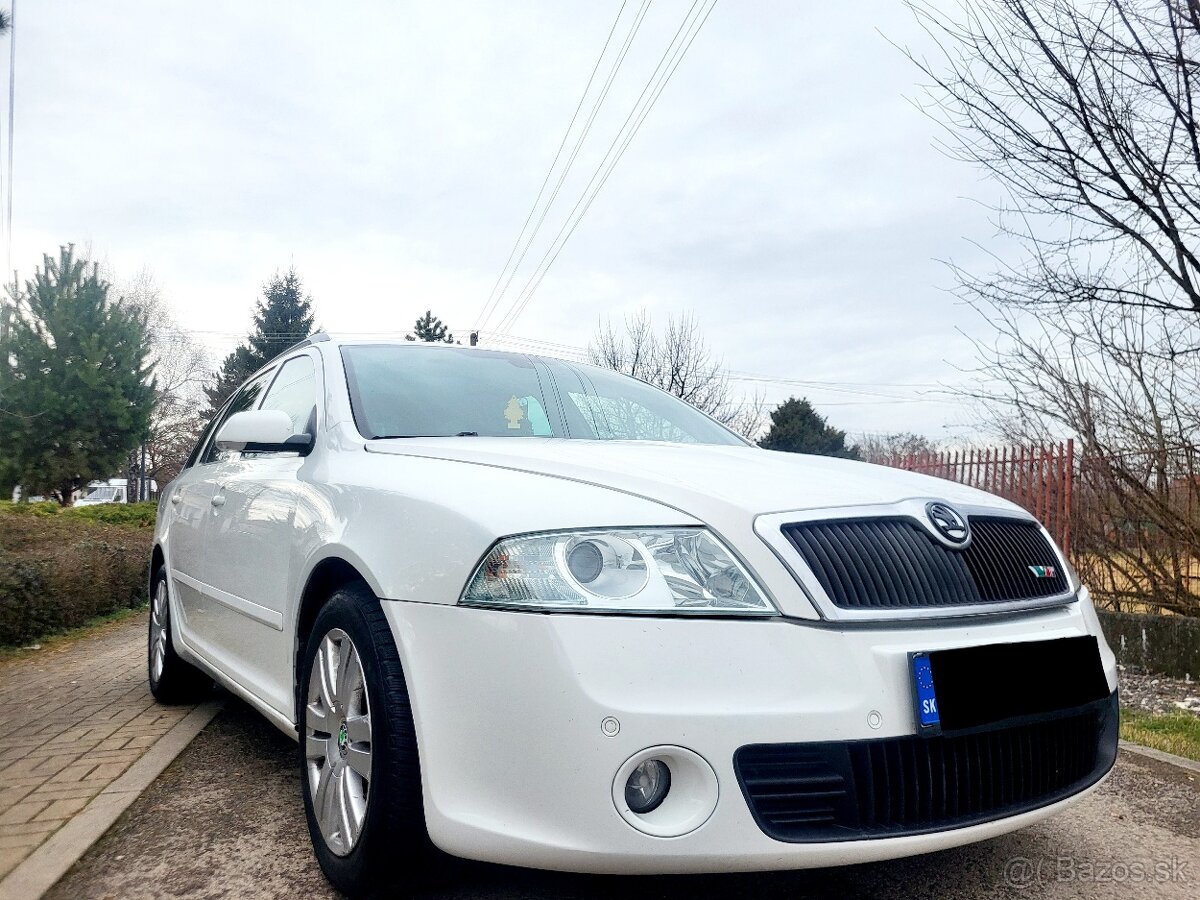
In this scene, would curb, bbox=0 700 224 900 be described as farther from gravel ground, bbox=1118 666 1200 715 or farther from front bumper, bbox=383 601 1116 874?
gravel ground, bbox=1118 666 1200 715

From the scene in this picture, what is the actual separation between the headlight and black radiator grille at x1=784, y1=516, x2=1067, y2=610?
6.9 inches

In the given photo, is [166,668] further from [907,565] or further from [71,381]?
[71,381]

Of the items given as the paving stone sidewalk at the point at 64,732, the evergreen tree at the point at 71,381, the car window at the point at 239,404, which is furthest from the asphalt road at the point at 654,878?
the evergreen tree at the point at 71,381

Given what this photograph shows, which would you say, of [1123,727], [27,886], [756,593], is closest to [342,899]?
[27,886]

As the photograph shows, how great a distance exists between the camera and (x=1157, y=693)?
589 cm

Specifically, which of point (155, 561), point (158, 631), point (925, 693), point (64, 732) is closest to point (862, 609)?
point (925, 693)

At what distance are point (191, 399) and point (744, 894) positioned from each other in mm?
49586

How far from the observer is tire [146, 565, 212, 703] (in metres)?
4.70

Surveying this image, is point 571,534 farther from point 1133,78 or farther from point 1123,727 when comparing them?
point 1133,78

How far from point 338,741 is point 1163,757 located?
10.9 ft

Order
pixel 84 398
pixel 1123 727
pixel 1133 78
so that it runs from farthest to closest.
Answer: pixel 84 398 → pixel 1133 78 → pixel 1123 727

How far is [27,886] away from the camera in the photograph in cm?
253

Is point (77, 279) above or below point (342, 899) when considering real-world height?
above

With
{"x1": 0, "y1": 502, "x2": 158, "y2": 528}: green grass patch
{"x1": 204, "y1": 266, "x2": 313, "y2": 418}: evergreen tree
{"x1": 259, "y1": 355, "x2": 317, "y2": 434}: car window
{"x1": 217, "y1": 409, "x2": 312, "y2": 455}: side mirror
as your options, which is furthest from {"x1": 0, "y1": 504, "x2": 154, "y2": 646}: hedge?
{"x1": 204, "y1": 266, "x2": 313, "y2": 418}: evergreen tree
